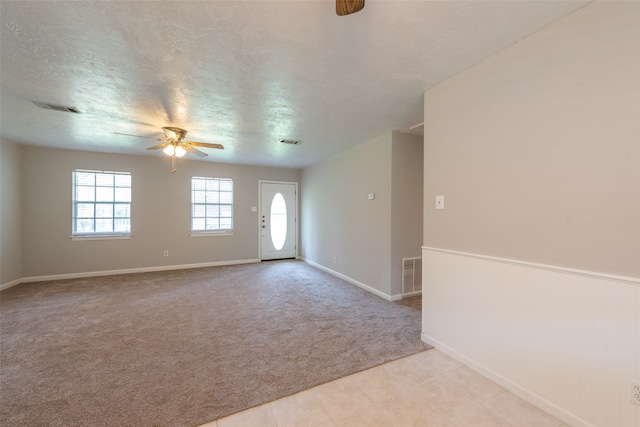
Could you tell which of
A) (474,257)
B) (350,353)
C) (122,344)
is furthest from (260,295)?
(474,257)

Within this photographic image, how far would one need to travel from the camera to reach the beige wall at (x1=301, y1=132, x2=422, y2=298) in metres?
3.68

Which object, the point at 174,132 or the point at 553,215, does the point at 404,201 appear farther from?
the point at 174,132

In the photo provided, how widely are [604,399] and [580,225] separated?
0.97 meters

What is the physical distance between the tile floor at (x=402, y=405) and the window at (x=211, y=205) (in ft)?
16.1

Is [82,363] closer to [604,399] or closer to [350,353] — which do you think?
[350,353]

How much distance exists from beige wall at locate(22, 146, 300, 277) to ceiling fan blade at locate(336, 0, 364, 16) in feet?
17.7

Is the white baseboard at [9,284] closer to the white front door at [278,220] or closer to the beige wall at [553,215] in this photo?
the white front door at [278,220]

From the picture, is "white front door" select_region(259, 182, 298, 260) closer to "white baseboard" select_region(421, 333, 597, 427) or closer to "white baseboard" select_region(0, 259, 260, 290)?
"white baseboard" select_region(0, 259, 260, 290)

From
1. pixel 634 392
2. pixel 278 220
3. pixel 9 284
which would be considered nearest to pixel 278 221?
pixel 278 220

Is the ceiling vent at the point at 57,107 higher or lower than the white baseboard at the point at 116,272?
higher

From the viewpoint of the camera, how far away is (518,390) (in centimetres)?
175

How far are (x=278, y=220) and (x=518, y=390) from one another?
5559 mm

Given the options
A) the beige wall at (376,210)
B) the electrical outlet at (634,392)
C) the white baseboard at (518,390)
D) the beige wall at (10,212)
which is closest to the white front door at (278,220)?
the beige wall at (376,210)

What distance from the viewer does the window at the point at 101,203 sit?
4.84 m
